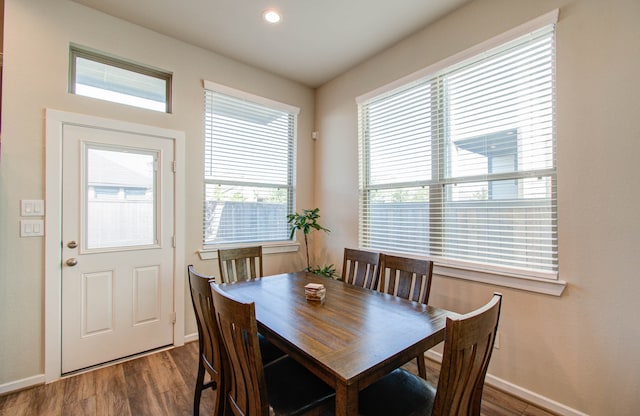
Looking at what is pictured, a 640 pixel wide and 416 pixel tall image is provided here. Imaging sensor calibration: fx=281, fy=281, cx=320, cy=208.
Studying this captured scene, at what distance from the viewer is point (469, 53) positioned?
7.45 feet

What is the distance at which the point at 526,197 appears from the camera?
2006 millimetres

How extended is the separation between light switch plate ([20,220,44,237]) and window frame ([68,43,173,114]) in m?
1.09

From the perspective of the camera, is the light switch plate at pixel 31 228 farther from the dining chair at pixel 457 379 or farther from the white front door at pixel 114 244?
the dining chair at pixel 457 379

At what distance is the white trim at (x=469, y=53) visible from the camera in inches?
74.6

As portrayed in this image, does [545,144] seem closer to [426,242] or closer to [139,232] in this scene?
[426,242]

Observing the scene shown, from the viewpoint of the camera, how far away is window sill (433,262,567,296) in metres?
1.84

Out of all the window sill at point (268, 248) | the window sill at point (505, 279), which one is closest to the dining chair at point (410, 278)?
the window sill at point (505, 279)

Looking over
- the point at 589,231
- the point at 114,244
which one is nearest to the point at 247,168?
the point at 114,244

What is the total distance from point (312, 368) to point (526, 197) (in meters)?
1.88

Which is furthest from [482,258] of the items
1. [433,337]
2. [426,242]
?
[433,337]

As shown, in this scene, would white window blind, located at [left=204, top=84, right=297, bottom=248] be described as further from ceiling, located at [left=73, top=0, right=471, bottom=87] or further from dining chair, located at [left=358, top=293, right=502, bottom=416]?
dining chair, located at [left=358, top=293, right=502, bottom=416]

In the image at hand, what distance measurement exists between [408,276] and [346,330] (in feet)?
2.81

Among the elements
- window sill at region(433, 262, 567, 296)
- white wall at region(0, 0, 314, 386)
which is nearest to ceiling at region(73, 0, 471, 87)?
white wall at region(0, 0, 314, 386)

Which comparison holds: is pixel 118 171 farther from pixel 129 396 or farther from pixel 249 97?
pixel 129 396
